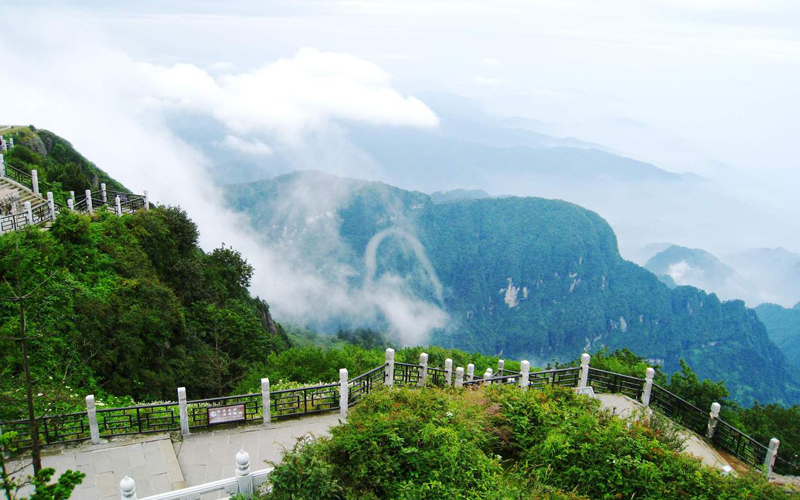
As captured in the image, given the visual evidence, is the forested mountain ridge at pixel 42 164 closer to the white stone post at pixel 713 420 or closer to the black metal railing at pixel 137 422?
the black metal railing at pixel 137 422

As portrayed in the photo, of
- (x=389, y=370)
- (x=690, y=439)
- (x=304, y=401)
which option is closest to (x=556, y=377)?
(x=690, y=439)

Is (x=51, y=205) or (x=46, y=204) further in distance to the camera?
(x=46, y=204)

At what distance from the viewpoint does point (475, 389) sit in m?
14.2

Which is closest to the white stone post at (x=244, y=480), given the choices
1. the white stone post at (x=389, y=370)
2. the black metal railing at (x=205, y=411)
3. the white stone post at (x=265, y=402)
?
the black metal railing at (x=205, y=411)

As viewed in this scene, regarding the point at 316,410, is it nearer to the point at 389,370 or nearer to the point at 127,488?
the point at 389,370

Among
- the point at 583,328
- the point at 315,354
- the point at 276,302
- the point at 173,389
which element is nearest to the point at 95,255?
the point at 173,389

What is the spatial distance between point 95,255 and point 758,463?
948 inches

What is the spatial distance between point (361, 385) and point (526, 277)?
13880 cm

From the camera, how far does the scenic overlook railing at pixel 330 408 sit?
12.1 metres

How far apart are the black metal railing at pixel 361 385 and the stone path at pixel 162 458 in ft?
5.28

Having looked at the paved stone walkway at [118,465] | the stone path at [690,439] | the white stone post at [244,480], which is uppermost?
the white stone post at [244,480]

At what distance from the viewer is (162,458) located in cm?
1180

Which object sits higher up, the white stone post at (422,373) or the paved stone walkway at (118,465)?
the white stone post at (422,373)

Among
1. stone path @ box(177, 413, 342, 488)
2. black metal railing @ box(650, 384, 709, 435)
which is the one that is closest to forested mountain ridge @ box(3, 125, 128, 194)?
stone path @ box(177, 413, 342, 488)
